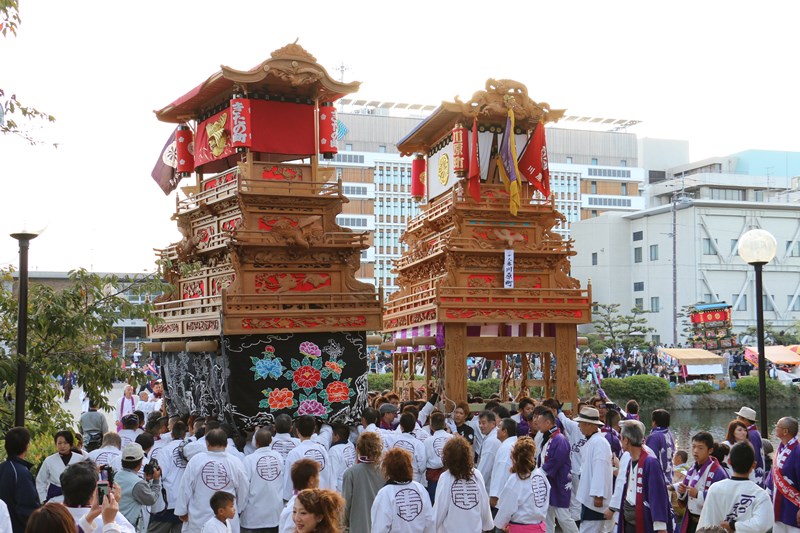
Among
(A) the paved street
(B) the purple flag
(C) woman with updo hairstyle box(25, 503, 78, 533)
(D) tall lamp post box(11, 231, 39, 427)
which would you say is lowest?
(A) the paved street

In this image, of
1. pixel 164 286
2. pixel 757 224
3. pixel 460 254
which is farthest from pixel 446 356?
pixel 757 224

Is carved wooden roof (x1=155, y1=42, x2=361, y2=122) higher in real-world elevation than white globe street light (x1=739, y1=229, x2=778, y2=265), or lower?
higher

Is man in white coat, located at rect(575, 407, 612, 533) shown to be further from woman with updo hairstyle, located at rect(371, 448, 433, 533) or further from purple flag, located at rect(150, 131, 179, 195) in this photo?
purple flag, located at rect(150, 131, 179, 195)

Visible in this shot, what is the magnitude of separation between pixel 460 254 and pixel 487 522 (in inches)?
611

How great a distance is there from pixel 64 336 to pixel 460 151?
1509 centimetres

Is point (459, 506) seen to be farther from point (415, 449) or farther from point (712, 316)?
point (712, 316)

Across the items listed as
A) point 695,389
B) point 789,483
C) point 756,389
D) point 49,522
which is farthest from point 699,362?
point 49,522

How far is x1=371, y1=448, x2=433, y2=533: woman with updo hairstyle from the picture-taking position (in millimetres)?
7066

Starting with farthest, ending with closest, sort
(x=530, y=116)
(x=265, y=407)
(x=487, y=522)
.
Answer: (x=530, y=116) → (x=265, y=407) → (x=487, y=522)

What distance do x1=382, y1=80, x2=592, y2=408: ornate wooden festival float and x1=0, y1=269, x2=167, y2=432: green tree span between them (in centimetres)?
1265

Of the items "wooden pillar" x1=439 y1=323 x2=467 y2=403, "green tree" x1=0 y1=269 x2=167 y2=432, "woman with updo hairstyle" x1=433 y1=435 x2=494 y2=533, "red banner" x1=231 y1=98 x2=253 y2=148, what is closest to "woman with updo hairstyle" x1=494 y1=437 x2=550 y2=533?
"woman with updo hairstyle" x1=433 y1=435 x2=494 y2=533

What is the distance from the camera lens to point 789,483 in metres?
8.32

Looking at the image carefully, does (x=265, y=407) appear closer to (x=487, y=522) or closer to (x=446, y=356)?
(x=446, y=356)

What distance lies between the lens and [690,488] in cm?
888
